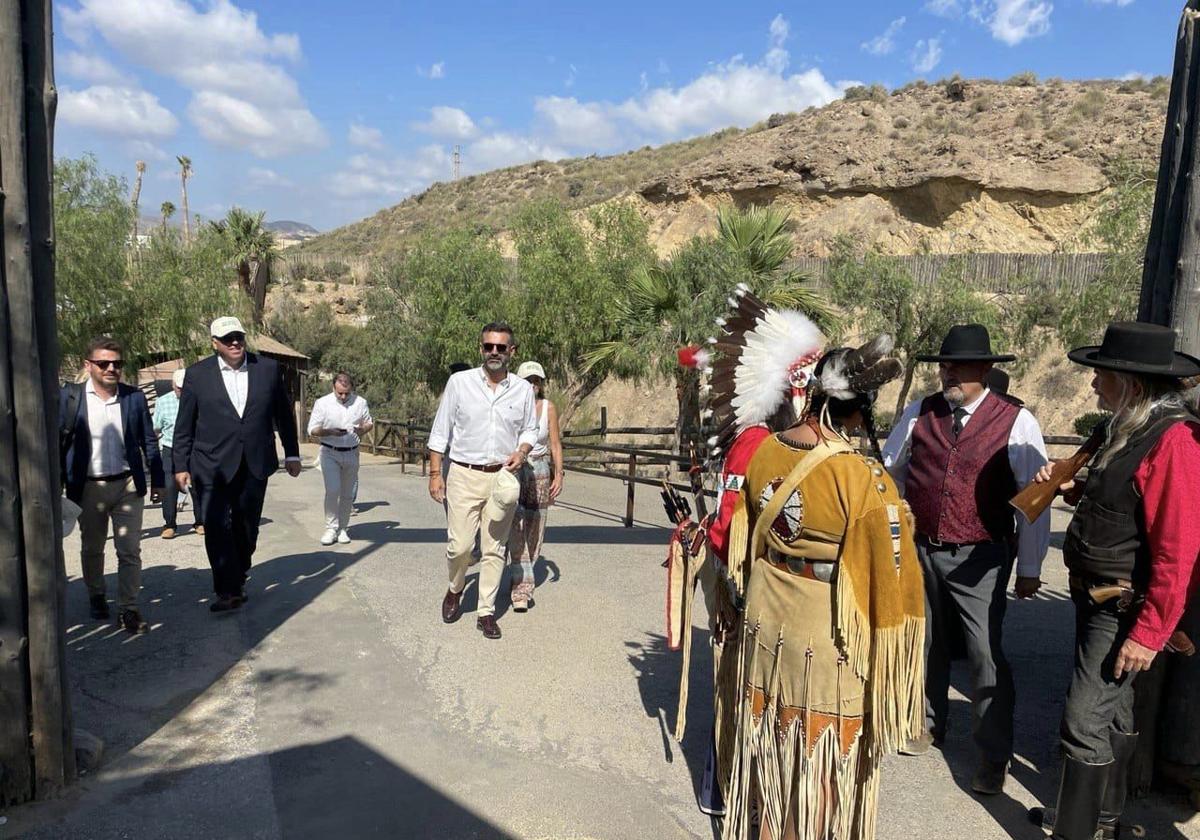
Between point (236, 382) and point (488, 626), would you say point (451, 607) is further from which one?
point (236, 382)

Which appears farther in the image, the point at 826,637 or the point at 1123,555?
the point at 1123,555

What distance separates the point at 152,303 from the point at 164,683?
58.9ft

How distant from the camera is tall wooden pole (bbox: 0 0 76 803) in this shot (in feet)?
9.86

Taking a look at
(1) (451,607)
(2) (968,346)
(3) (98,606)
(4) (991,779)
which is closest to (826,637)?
(4) (991,779)

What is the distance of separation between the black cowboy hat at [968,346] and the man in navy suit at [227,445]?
4347 mm

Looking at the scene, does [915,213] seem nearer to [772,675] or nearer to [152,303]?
[152,303]

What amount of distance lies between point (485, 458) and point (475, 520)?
42cm

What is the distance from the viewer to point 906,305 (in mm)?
19578

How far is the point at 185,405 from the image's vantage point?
17.8 ft

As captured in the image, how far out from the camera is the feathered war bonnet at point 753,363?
2.98 metres

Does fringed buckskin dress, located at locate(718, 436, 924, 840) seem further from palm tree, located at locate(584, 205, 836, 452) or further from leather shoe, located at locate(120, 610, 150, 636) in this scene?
palm tree, located at locate(584, 205, 836, 452)

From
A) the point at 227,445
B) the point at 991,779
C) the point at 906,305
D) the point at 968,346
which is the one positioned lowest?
the point at 991,779

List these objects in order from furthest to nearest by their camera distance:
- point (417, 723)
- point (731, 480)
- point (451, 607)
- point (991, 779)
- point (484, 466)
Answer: point (451, 607) < point (484, 466) < point (417, 723) < point (991, 779) < point (731, 480)

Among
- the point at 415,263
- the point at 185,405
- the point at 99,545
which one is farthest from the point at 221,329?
the point at 415,263
